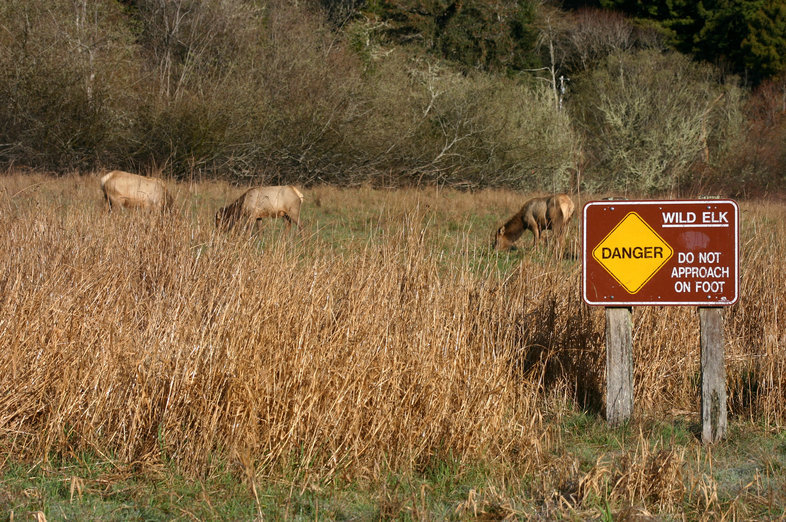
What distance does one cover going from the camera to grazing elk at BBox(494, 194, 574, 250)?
1378 cm

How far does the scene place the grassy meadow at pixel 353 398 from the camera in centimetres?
396

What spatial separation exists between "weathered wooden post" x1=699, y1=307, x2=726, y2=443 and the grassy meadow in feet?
0.37

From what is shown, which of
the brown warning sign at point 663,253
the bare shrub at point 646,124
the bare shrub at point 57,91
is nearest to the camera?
the brown warning sign at point 663,253

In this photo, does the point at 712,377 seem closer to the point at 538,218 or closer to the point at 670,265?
the point at 670,265

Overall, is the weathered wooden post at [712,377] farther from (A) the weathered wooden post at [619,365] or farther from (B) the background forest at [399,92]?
(B) the background forest at [399,92]

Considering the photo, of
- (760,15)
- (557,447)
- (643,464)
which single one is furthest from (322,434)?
(760,15)

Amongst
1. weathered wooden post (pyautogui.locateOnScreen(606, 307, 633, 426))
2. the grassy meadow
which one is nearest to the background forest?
the grassy meadow

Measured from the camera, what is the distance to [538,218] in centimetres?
1452

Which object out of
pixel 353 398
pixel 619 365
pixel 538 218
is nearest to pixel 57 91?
pixel 538 218

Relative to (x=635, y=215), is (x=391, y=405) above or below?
below

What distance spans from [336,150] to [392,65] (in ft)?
15.9

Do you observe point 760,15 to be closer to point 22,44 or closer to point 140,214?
point 22,44

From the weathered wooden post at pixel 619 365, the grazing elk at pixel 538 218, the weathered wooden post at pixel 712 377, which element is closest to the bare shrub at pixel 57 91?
the grazing elk at pixel 538 218

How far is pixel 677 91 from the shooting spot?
1314 inches
